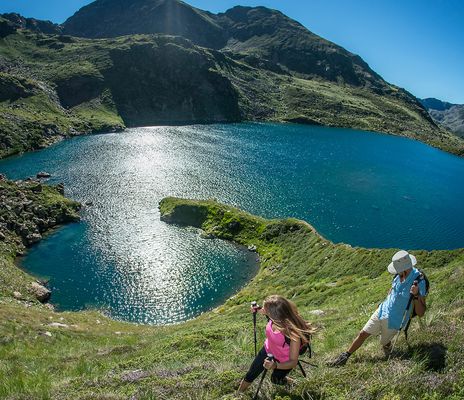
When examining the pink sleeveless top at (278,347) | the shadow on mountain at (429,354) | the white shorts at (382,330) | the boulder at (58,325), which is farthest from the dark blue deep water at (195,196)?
the pink sleeveless top at (278,347)

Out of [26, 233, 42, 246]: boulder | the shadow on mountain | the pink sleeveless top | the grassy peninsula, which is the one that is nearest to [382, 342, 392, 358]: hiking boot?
the grassy peninsula

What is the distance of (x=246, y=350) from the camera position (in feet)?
51.2

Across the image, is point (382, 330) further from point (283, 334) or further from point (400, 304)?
point (283, 334)

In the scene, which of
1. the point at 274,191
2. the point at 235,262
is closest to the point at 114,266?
the point at 235,262

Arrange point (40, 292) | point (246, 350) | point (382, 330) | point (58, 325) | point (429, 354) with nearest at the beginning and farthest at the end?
point (429, 354) < point (382, 330) < point (246, 350) < point (58, 325) < point (40, 292)

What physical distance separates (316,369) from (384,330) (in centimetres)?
256

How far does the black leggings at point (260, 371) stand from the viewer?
10266 mm

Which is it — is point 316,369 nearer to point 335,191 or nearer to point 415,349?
point 415,349

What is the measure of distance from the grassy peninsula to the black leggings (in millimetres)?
283

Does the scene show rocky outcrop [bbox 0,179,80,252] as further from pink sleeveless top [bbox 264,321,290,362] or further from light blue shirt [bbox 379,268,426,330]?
light blue shirt [bbox 379,268,426,330]

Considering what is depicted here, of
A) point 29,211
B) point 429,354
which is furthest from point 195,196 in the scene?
point 429,354

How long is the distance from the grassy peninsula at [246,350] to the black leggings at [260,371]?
11.1 inches

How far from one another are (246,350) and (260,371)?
5572 mm

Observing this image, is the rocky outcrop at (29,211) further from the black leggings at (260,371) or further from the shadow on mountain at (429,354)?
the shadow on mountain at (429,354)
